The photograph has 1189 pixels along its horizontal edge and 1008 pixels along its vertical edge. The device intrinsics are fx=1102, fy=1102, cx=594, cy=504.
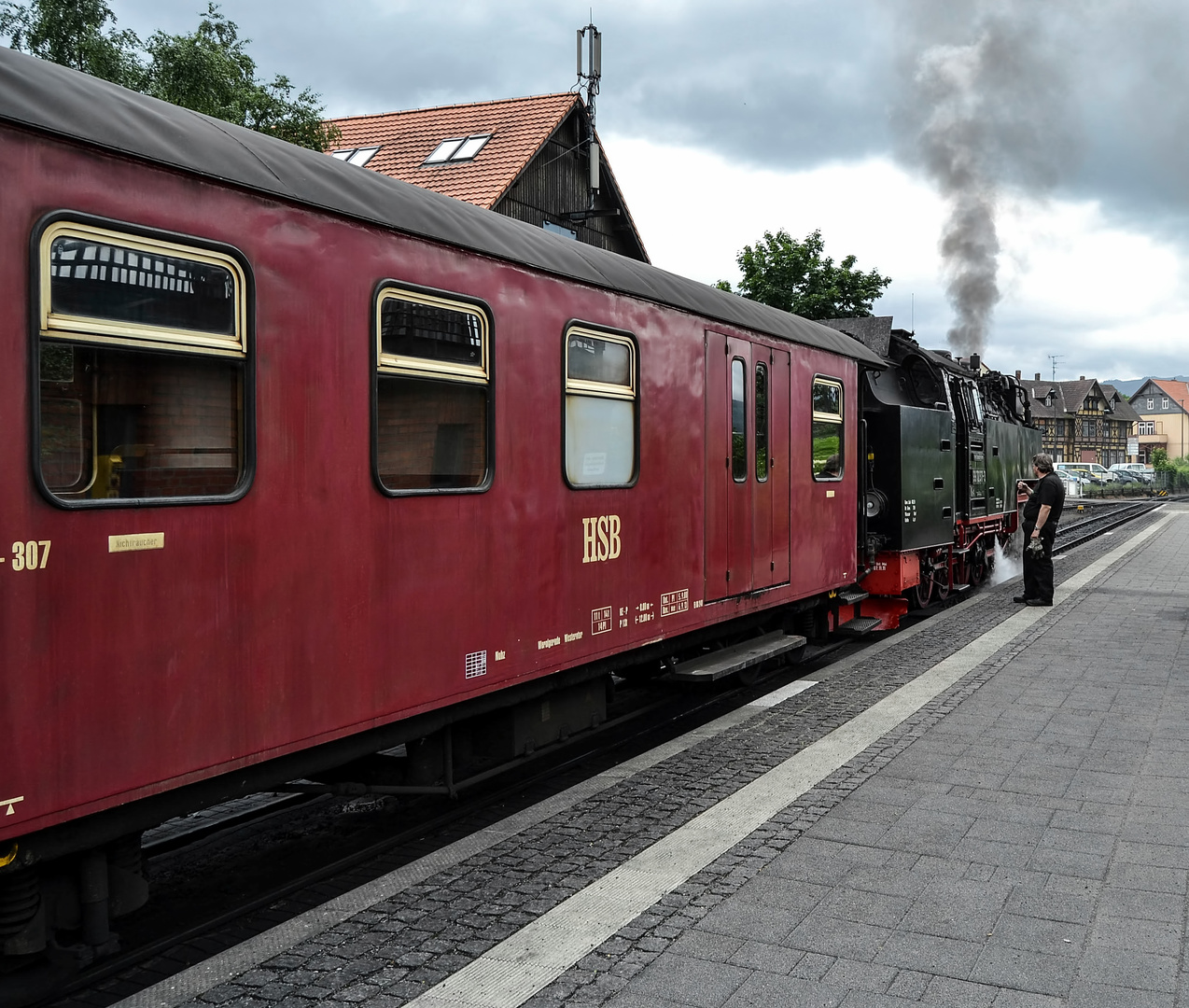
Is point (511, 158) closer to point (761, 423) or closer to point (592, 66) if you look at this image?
point (592, 66)

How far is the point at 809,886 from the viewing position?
14.7ft

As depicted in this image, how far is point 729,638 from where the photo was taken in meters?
8.62

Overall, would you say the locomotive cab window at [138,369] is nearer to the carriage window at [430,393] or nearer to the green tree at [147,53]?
the carriage window at [430,393]

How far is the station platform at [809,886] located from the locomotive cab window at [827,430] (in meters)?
2.35

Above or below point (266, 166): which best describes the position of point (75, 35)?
above

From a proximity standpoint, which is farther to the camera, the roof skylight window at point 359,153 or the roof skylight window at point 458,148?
the roof skylight window at point 359,153

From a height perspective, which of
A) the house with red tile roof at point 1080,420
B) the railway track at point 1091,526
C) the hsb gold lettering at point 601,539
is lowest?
the railway track at point 1091,526

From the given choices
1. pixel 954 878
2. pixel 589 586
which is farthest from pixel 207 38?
pixel 954 878

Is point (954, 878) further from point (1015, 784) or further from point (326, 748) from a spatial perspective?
point (326, 748)

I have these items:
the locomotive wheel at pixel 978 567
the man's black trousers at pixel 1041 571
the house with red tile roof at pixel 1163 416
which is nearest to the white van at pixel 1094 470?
the house with red tile roof at pixel 1163 416

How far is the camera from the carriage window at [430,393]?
4.47 metres

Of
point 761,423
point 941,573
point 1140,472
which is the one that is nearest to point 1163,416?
point 1140,472

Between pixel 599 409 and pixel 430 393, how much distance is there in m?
1.56

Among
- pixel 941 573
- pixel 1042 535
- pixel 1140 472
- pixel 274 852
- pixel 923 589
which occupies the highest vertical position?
pixel 1140 472
